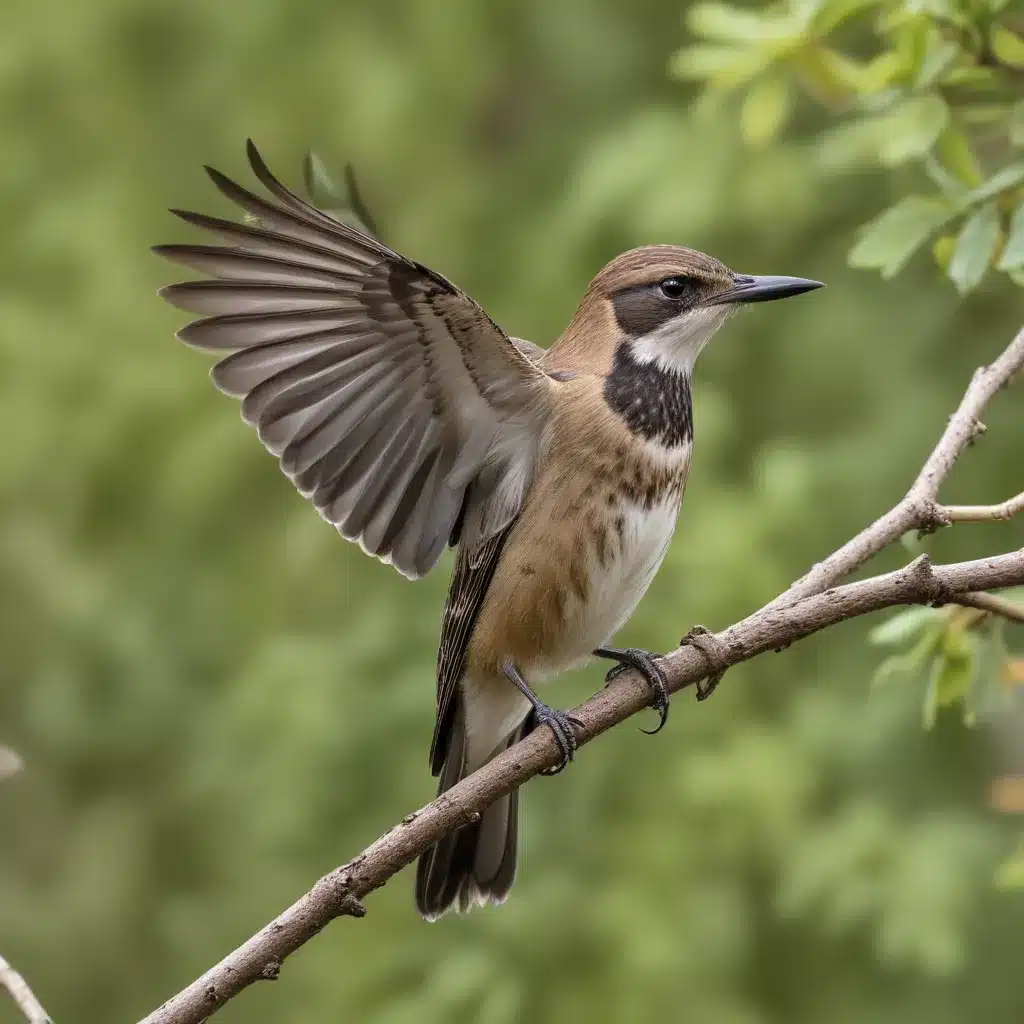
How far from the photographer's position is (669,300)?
14.8 feet

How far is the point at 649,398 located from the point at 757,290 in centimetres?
41

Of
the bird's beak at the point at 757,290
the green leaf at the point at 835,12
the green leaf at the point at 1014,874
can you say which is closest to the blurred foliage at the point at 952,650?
the green leaf at the point at 1014,874

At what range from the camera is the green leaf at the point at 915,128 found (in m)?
3.53

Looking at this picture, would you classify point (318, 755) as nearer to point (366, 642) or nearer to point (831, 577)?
point (366, 642)

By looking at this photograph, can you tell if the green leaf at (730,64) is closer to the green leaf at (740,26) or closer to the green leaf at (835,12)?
the green leaf at (740,26)

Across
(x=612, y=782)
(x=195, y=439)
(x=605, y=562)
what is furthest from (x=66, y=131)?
(x=605, y=562)

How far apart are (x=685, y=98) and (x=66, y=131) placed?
289 centimetres

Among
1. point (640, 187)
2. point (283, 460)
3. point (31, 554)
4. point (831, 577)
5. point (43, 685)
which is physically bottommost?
point (831, 577)

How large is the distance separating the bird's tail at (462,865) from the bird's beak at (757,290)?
132 centimetres

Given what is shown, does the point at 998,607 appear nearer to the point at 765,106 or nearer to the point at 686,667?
the point at 686,667

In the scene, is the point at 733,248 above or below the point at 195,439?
above

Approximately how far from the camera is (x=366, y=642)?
6.15m

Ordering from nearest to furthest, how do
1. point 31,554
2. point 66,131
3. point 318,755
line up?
point 318,755 → point 31,554 → point 66,131

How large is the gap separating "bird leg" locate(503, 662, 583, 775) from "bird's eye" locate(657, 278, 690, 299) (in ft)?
3.47
